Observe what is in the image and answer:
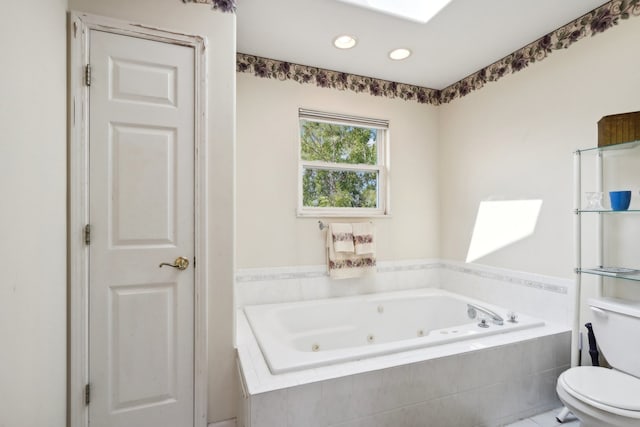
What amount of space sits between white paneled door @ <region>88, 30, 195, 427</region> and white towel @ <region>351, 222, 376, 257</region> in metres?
1.43

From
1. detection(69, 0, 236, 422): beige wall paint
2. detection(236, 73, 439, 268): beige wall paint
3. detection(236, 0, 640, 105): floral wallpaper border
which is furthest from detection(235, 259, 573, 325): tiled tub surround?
detection(236, 0, 640, 105): floral wallpaper border

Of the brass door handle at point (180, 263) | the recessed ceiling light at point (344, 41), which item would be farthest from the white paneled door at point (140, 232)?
the recessed ceiling light at point (344, 41)

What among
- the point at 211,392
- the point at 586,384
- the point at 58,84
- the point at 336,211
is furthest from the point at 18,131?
the point at 586,384

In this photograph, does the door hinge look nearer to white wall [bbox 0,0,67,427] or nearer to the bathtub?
white wall [bbox 0,0,67,427]

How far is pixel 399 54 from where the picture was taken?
7.80 ft

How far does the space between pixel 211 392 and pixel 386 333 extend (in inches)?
58.1

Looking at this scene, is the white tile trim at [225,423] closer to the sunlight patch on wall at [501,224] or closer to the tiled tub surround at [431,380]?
the tiled tub surround at [431,380]

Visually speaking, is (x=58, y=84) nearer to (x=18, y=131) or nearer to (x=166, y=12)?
(x=18, y=131)

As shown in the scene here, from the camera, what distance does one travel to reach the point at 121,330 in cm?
150

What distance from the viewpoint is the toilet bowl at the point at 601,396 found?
1.28 m

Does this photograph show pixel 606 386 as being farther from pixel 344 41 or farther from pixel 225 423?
pixel 344 41

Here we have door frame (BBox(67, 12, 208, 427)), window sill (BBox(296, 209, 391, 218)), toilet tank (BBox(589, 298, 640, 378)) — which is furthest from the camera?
window sill (BBox(296, 209, 391, 218))

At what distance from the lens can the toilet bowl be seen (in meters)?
1.28

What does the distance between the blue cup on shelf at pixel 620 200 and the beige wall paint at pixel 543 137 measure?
0.54 ft
